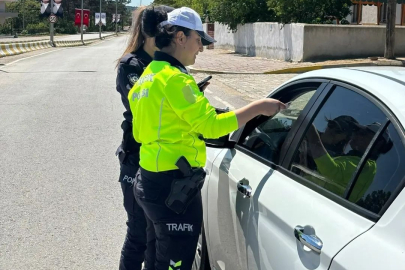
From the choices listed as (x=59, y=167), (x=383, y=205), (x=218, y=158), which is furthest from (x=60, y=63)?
(x=383, y=205)

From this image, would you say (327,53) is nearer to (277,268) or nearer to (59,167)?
(59,167)

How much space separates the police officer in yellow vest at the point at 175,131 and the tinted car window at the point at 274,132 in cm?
30

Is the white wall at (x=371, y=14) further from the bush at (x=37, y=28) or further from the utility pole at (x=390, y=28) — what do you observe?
the bush at (x=37, y=28)

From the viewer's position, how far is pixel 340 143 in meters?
2.49

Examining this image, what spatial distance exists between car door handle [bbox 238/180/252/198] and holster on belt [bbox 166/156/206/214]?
0.81 feet

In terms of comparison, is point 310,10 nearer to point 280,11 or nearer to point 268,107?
point 280,11

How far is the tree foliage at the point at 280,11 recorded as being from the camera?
22844 mm

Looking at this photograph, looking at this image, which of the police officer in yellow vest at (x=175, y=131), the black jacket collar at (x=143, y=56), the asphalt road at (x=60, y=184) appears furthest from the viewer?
the asphalt road at (x=60, y=184)

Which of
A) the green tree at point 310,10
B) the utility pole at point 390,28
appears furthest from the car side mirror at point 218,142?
the green tree at point 310,10

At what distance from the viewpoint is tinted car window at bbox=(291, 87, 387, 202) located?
7.18 ft

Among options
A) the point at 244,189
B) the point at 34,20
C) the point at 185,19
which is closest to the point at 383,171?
the point at 244,189

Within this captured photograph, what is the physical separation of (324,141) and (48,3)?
4346cm

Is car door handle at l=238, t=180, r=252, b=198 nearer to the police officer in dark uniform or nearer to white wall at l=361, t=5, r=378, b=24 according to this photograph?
the police officer in dark uniform

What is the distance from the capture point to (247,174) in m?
2.86
